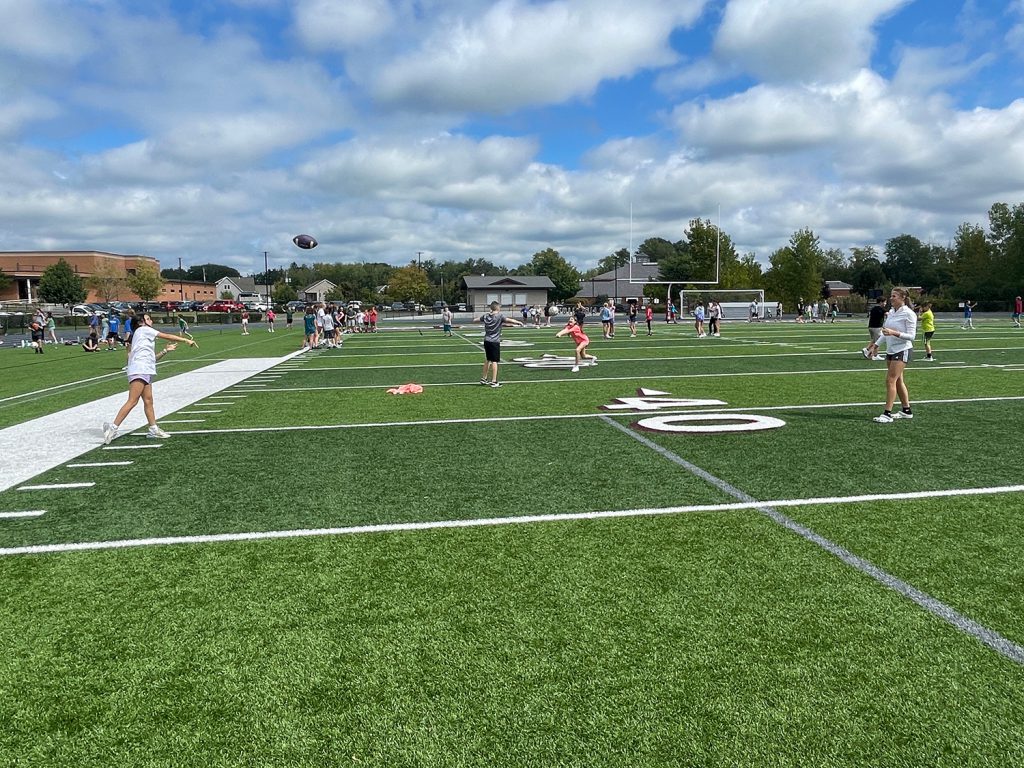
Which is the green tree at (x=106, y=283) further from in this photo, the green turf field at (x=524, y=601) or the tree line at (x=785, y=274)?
the green turf field at (x=524, y=601)

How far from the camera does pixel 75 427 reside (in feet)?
29.9

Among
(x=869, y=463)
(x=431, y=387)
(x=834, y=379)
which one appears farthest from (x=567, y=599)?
(x=834, y=379)

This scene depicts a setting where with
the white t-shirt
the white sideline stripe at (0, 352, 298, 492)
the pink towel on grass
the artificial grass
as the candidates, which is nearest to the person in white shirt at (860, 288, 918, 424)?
the artificial grass

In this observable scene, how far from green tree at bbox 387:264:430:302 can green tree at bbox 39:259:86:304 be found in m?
38.7

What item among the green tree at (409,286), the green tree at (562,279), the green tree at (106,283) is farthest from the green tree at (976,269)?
the green tree at (106,283)

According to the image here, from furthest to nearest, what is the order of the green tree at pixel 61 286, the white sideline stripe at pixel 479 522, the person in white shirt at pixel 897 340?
the green tree at pixel 61 286
the person in white shirt at pixel 897 340
the white sideline stripe at pixel 479 522

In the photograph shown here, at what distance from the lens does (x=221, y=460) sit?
7238mm

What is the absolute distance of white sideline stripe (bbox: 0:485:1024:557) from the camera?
4695 millimetres

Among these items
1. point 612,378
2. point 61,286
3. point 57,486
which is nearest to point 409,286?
point 61,286

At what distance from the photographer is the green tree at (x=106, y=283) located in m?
82.4

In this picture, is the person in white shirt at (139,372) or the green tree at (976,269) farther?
the green tree at (976,269)

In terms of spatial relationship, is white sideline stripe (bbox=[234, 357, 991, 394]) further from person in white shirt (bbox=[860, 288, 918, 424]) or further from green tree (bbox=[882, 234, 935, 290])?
green tree (bbox=[882, 234, 935, 290])

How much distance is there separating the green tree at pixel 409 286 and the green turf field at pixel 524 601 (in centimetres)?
9137

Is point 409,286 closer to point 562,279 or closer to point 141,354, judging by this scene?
point 562,279
